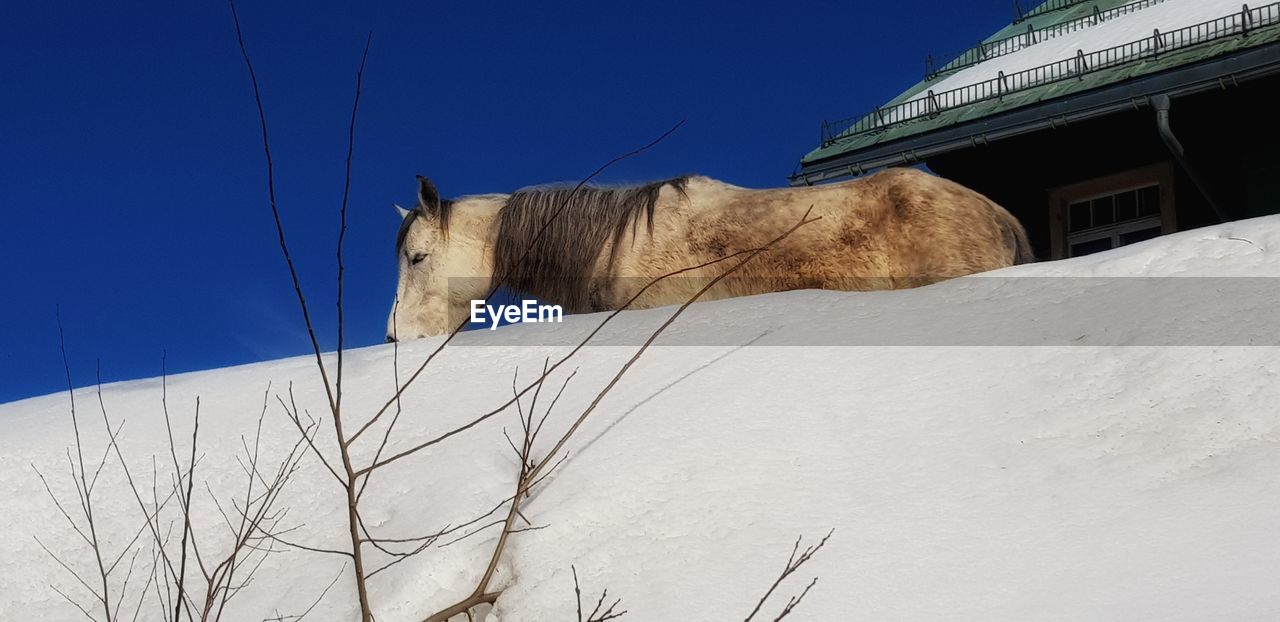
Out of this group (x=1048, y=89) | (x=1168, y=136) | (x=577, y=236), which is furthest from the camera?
(x=1048, y=89)

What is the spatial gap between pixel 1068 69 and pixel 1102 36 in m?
0.84

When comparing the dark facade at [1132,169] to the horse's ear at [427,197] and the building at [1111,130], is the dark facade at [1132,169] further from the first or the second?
the horse's ear at [427,197]

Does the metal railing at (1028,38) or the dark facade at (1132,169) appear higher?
the metal railing at (1028,38)

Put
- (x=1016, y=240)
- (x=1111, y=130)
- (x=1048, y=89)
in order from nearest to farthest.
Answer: (x=1016, y=240), (x=1048, y=89), (x=1111, y=130)

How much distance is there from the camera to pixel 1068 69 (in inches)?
326

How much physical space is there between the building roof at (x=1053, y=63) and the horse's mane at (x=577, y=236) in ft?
10.4

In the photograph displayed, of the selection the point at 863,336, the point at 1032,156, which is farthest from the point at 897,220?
the point at 1032,156

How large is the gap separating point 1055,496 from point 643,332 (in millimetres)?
2139

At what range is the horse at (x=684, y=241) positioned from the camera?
5527mm

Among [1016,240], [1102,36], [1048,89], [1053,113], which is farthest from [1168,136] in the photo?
[1016,240]

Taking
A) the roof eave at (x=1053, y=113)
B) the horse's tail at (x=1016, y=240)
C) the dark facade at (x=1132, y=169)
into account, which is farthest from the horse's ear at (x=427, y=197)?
the dark facade at (x=1132, y=169)

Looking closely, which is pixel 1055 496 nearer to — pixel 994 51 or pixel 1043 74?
pixel 1043 74

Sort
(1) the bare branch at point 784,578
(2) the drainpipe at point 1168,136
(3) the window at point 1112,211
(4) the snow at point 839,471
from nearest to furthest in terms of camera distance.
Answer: (1) the bare branch at point 784,578
(4) the snow at point 839,471
(2) the drainpipe at point 1168,136
(3) the window at point 1112,211

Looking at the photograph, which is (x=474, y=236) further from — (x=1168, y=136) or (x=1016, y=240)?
(x=1168, y=136)
